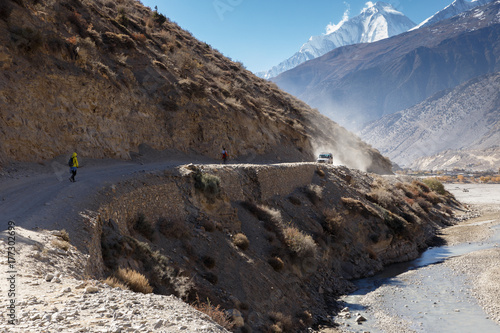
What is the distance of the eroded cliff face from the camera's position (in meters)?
14.2

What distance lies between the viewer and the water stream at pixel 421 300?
1703 centimetres

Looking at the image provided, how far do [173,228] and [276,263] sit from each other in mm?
5687

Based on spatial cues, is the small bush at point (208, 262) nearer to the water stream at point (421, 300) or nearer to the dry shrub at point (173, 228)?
the dry shrub at point (173, 228)

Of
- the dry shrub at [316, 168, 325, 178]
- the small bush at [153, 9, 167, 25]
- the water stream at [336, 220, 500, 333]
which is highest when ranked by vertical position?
the small bush at [153, 9, 167, 25]

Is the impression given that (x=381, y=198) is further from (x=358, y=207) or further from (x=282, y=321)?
(x=282, y=321)

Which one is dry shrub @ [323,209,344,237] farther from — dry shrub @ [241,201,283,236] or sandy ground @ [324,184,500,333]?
dry shrub @ [241,201,283,236]

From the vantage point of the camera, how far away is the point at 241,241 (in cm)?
1864

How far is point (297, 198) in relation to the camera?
1071 inches

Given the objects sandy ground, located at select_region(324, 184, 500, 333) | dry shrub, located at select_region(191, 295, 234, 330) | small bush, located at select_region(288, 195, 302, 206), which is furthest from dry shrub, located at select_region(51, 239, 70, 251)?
small bush, located at select_region(288, 195, 302, 206)

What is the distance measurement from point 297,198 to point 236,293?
40.8 feet

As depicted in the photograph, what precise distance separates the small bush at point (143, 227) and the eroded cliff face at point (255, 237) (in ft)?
0.13

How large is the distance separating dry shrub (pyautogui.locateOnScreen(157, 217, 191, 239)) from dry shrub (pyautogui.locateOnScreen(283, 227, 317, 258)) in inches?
252

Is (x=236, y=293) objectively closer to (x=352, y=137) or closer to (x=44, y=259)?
(x=44, y=259)

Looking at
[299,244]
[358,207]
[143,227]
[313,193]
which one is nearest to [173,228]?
[143,227]
